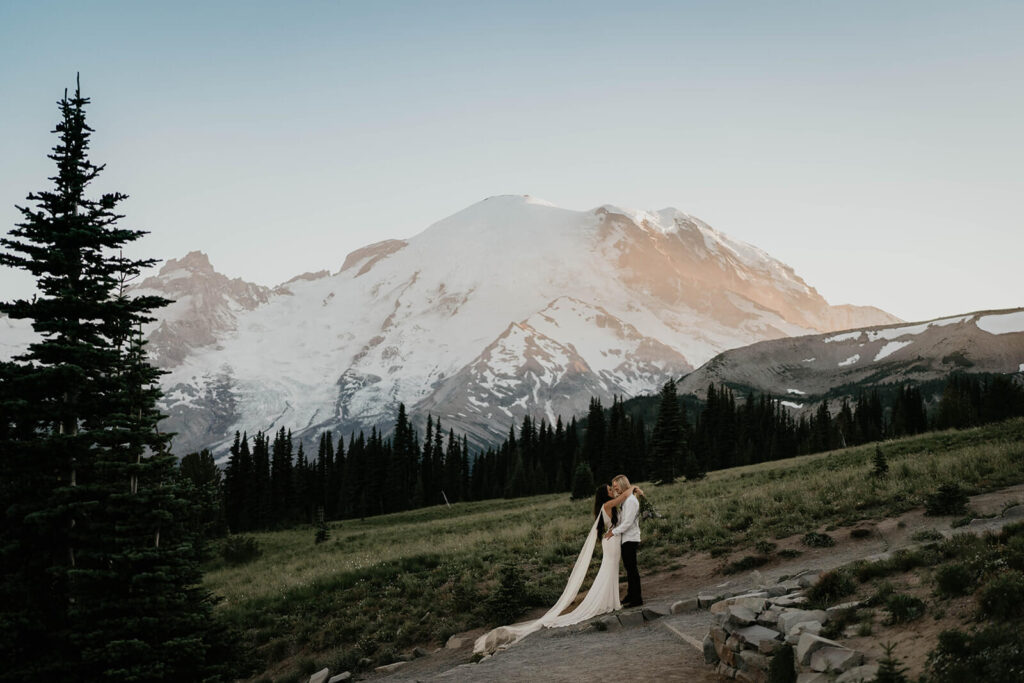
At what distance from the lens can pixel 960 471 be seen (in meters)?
23.9

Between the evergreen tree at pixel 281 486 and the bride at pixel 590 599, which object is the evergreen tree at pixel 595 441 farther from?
the bride at pixel 590 599

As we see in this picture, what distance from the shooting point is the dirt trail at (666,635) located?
468 inches

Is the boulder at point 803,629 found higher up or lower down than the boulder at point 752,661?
higher up

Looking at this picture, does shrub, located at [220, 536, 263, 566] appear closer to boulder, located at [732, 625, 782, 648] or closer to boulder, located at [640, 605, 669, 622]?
boulder, located at [640, 605, 669, 622]

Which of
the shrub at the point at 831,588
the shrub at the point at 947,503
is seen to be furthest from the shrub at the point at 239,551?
the shrub at the point at 831,588

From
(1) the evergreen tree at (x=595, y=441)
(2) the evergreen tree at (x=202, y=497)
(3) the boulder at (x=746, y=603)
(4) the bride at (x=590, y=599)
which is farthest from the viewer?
(1) the evergreen tree at (x=595, y=441)

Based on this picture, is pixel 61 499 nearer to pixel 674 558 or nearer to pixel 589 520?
pixel 674 558

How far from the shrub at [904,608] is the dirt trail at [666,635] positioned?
2.77 m

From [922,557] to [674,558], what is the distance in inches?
391

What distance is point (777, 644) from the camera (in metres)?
9.97

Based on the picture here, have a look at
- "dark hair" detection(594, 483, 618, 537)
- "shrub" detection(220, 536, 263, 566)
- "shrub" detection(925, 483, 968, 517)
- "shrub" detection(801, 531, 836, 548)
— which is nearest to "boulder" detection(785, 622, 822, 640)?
"dark hair" detection(594, 483, 618, 537)

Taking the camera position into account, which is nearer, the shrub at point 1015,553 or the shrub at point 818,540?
the shrub at point 1015,553

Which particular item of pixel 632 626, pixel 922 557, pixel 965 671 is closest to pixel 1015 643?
pixel 965 671

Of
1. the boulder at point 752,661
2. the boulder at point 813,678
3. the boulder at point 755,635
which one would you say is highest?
the boulder at point 755,635
